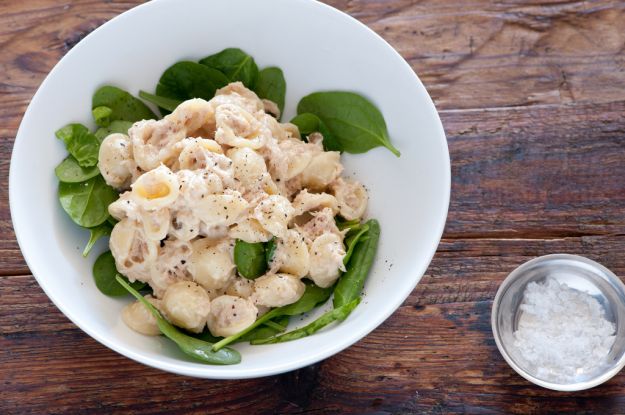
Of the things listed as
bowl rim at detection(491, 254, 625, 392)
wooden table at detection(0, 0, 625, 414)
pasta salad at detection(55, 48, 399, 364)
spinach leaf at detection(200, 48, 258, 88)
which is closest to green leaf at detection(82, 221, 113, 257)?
pasta salad at detection(55, 48, 399, 364)

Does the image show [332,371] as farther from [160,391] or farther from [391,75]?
[391,75]

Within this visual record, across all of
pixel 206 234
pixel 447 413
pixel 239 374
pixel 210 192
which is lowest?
pixel 447 413

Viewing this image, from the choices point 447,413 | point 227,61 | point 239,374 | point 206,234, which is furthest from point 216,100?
point 447,413

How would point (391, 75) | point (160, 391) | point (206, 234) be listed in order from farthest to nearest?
point (160, 391)
point (391, 75)
point (206, 234)

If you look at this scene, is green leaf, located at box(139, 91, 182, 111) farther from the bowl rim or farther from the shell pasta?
the bowl rim

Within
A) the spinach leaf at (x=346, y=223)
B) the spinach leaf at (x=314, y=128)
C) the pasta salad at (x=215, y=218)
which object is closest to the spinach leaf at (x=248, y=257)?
the pasta salad at (x=215, y=218)

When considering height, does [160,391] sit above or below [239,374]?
below
